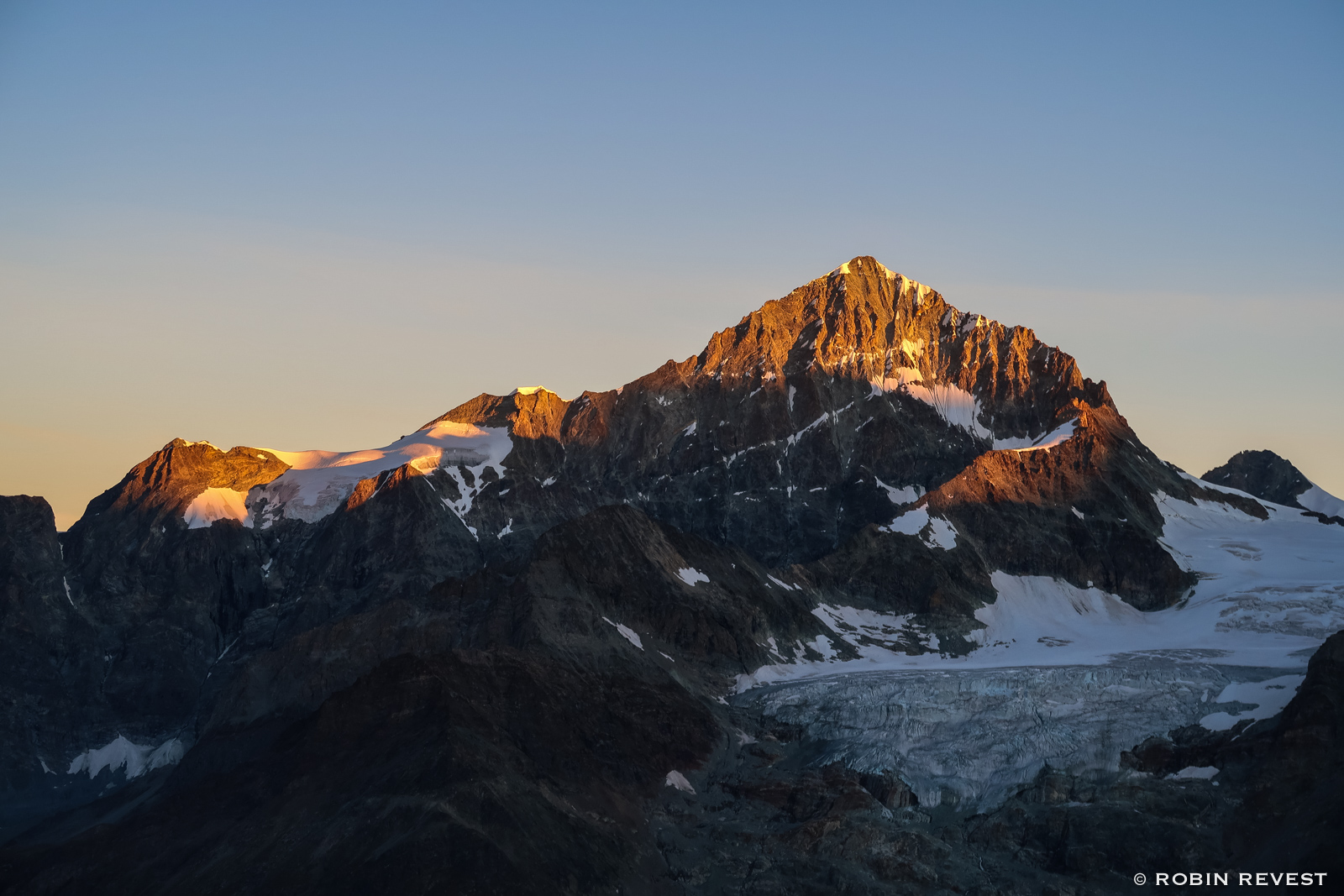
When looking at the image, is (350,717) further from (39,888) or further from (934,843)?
(934,843)

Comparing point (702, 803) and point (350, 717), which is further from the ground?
point (350, 717)

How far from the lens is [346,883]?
528ft

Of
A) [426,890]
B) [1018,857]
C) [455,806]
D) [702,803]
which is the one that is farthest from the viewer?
[702,803]

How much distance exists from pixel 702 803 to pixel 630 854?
21.3 metres

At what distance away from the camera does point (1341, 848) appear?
158m

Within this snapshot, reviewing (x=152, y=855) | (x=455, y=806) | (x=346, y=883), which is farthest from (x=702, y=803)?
(x=152, y=855)

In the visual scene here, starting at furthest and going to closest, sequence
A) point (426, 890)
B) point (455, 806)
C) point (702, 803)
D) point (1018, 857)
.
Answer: point (702, 803) < point (1018, 857) < point (455, 806) < point (426, 890)

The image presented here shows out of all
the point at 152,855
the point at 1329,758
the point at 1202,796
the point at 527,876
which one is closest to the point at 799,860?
the point at 527,876

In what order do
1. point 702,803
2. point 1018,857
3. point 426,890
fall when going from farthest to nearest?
point 702,803 < point 1018,857 < point 426,890

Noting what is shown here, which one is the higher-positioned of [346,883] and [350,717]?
[350,717]

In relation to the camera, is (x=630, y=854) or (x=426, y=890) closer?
(x=426, y=890)

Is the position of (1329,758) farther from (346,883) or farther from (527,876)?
(346,883)

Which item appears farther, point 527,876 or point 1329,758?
point 1329,758

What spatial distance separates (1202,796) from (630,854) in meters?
66.0
